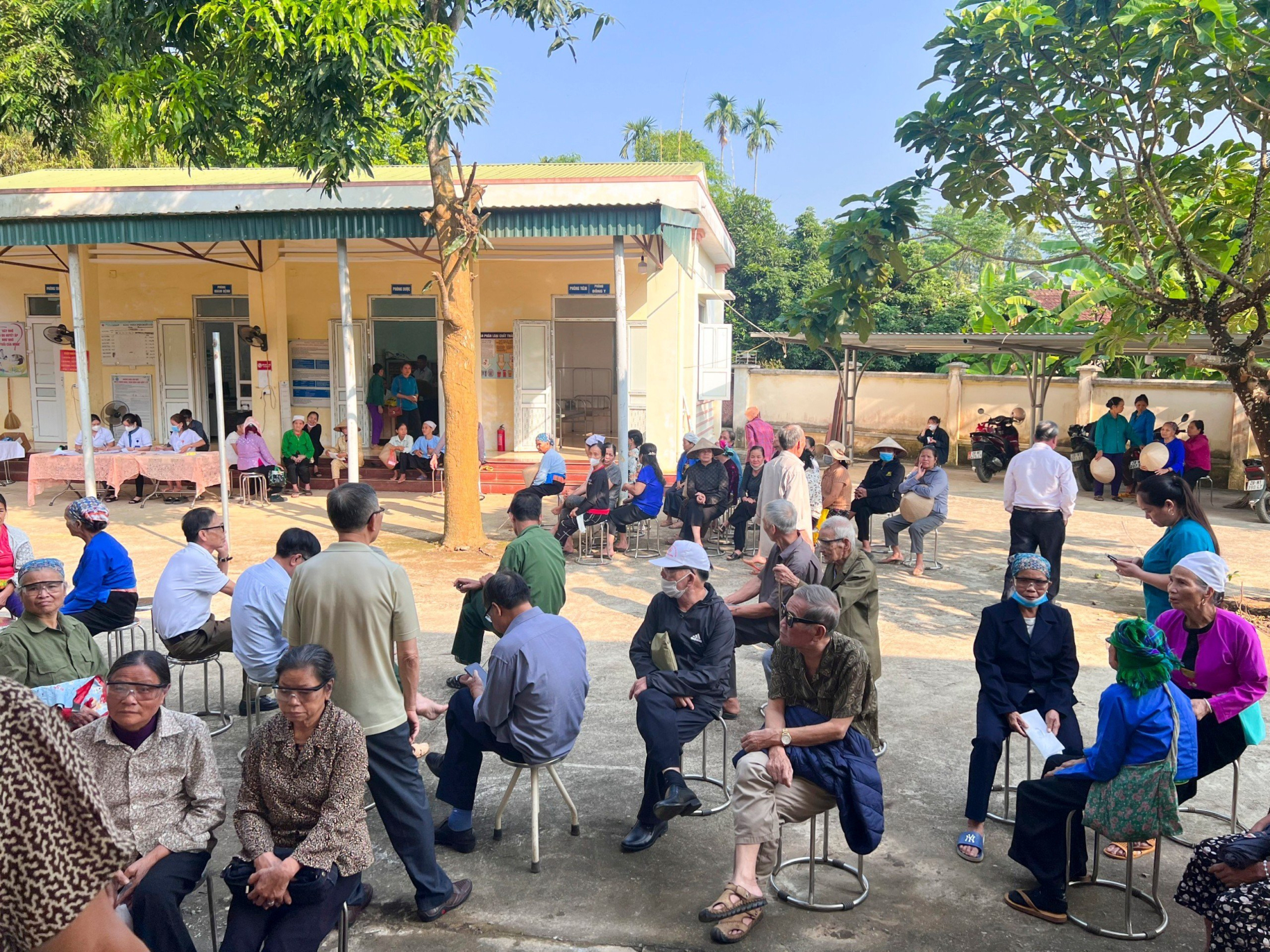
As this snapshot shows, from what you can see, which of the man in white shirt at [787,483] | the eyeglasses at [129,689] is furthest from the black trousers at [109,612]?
the man in white shirt at [787,483]

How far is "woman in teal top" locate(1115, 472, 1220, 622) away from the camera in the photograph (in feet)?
18.4

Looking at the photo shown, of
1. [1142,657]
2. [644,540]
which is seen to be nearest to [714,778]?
[1142,657]

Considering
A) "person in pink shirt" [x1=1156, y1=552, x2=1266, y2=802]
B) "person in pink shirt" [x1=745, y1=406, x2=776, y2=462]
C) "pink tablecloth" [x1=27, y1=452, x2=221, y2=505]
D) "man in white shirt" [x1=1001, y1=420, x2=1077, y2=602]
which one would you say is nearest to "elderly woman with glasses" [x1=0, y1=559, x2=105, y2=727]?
"person in pink shirt" [x1=1156, y1=552, x2=1266, y2=802]

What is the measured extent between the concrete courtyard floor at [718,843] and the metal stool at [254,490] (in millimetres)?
4925

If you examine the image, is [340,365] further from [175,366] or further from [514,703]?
[514,703]

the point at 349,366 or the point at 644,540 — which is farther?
the point at 349,366

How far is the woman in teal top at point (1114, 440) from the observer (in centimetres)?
1532

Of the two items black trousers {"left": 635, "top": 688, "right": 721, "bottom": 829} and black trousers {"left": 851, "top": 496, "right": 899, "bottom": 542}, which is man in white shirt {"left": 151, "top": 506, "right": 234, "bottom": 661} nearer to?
black trousers {"left": 635, "top": 688, "right": 721, "bottom": 829}

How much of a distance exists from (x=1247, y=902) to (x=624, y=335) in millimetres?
9603

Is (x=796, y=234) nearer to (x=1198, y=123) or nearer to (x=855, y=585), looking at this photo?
(x=1198, y=123)

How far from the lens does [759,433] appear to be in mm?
12664

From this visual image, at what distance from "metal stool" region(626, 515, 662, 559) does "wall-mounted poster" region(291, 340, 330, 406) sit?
6821 mm

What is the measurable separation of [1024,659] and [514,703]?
2382 millimetres

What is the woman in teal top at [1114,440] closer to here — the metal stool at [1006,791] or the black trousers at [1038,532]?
the black trousers at [1038,532]
